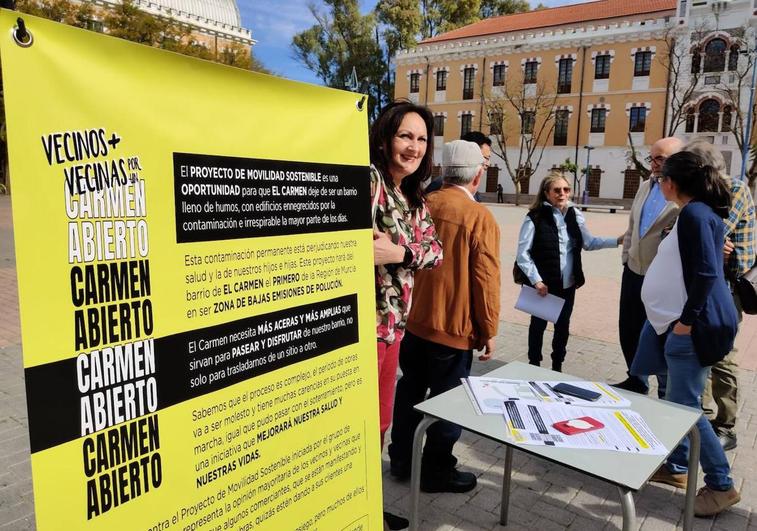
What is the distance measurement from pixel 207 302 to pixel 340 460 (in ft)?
2.37

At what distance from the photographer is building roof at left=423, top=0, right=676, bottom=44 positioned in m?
37.9

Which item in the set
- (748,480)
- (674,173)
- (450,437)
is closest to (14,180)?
(450,437)

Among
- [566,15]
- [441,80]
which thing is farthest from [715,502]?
[566,15]

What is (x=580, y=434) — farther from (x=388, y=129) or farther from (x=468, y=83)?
(x=468, y=83)

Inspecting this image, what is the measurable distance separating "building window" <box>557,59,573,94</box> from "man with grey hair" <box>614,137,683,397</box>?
3841cm

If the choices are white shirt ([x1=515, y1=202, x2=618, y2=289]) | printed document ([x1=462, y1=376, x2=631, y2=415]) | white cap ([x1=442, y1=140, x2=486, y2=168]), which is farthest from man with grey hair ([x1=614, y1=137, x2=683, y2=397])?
printed document ([x1=462, y1=376, x2=631, y2=415])

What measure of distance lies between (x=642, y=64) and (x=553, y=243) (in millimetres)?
38018

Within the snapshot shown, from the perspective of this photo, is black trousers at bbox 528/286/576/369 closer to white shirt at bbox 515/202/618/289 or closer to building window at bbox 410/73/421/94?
white shirt at bbox 515/202/618/289

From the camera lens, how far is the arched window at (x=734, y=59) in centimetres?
3275

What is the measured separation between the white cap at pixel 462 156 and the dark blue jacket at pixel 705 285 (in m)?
1.04

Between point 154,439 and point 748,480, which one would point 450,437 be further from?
point 154,439

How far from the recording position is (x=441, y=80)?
1729 inches

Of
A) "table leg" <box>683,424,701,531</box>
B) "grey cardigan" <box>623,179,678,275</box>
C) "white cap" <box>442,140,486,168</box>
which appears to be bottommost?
"table leg" <box>683,424,701,531</box>

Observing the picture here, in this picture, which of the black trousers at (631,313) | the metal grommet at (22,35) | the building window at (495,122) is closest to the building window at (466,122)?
the building window at (495,122)
